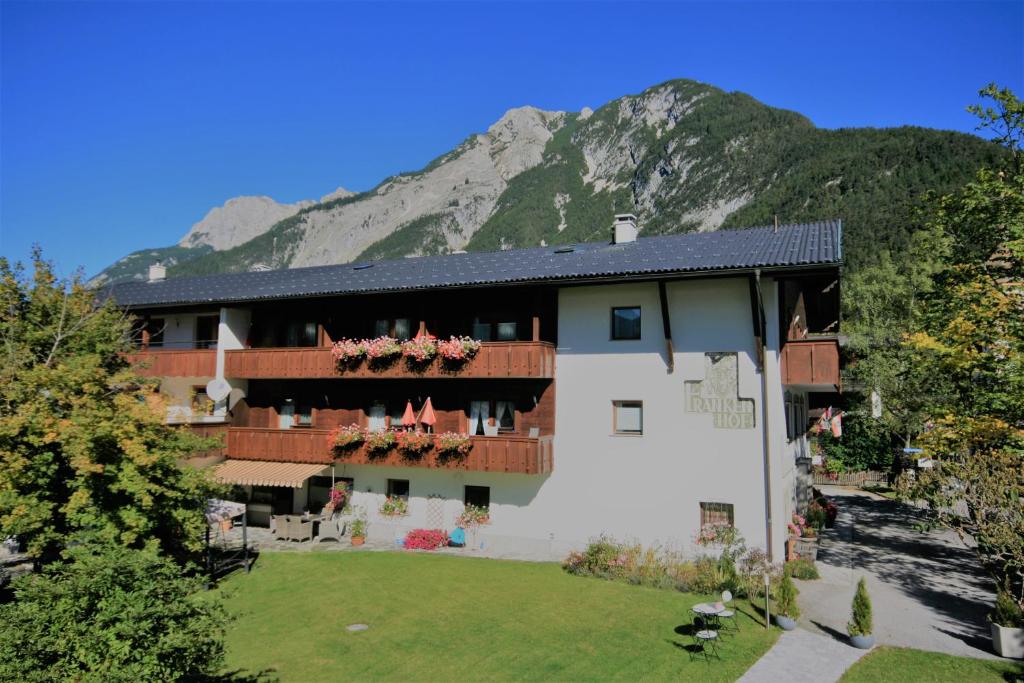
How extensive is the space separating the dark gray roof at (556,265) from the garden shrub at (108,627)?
1450 cm

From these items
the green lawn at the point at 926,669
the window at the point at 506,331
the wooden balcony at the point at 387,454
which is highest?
the window at the point at 506,331

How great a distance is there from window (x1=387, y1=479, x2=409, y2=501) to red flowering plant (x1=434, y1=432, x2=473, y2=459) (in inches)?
113

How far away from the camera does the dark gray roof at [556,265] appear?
18844 millimetres

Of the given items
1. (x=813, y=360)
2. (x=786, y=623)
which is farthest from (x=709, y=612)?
(x=813, y=360)

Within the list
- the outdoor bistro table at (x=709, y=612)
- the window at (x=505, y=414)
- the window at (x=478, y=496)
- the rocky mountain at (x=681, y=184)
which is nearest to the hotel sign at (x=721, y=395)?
the window at (x=505, y=414)

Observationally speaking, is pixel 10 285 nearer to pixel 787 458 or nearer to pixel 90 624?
pixel 90 624

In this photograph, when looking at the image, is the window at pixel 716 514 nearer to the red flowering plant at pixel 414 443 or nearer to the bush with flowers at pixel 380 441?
the red flowering plant at pixel 414 443

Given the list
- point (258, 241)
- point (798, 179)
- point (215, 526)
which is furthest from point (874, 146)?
point (258, 241)

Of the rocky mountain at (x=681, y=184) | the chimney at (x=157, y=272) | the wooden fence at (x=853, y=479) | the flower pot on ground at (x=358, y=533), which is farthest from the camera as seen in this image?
the rocky mountain at (x=681, y=184)

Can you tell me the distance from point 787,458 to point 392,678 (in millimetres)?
14518

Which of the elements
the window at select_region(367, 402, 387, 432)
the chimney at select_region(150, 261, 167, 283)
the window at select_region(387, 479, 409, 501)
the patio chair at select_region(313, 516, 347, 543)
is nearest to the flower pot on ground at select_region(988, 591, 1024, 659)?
the window at select_region(387, 479, 409, 501)

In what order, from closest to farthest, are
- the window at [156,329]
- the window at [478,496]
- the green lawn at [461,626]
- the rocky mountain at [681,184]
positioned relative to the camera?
the green lawn at [461,626]
the window at [478,496]
the window at [156,329]
the rocky mountain at [681,184]

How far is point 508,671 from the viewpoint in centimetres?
1195

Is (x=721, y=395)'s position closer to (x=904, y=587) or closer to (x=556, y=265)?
(x=904, y=587)
